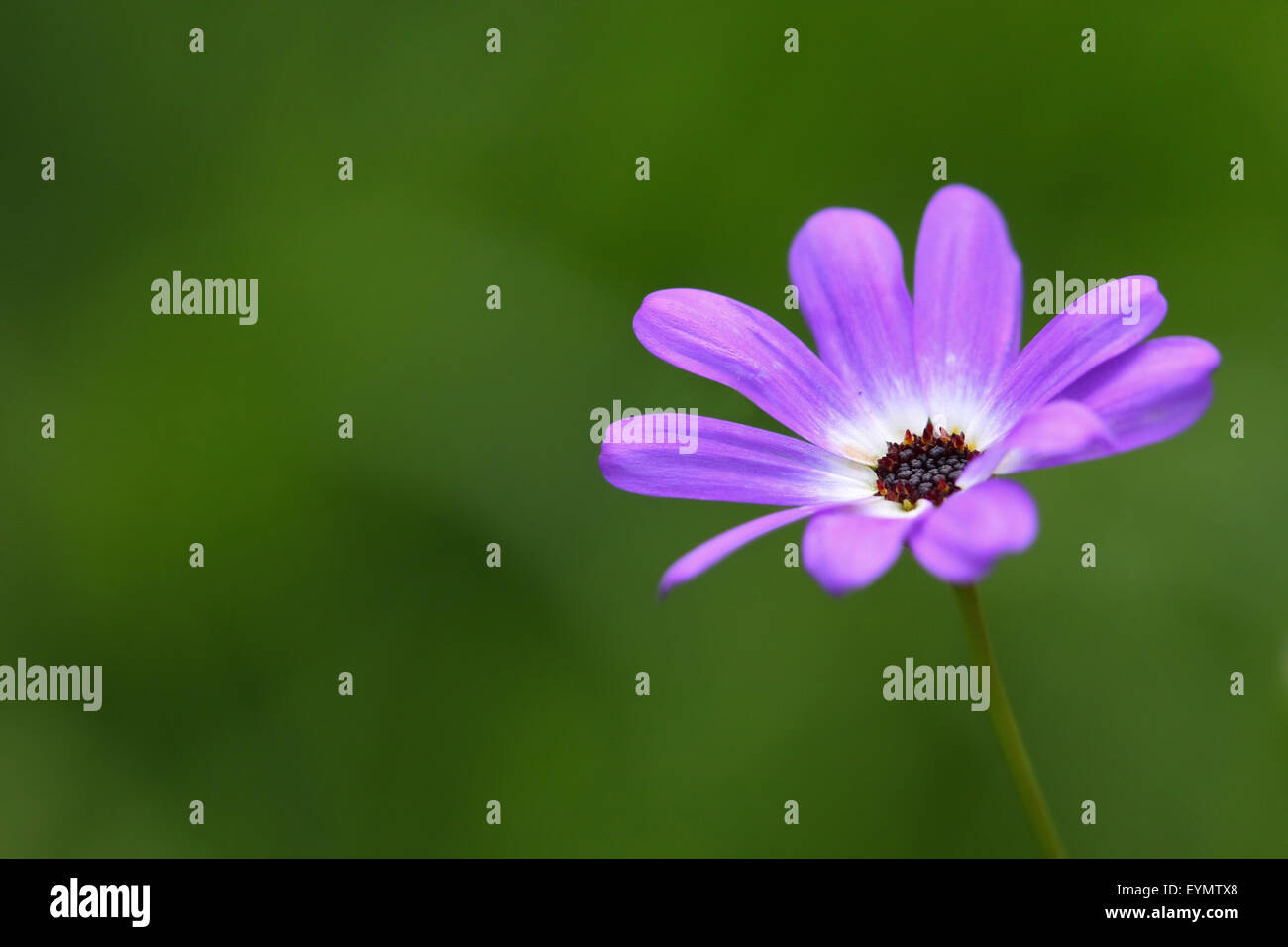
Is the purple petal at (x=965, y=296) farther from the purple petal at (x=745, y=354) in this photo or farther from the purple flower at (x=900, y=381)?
the purple petal at (x=745, y=354)

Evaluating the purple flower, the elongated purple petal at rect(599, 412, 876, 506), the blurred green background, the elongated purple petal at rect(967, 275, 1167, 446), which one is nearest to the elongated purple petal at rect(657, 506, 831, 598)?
the purple flower

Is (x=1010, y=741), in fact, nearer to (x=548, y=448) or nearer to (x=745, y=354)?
(x=745, y=354)

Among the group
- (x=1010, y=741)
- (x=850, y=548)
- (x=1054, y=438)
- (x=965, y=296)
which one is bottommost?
(x=1010, y=741)

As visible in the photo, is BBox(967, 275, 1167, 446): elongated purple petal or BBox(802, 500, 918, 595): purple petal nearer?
BBox(802, 500, 918, 595): purple petal

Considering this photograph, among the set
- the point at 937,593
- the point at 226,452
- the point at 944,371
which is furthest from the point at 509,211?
the point at 944,371

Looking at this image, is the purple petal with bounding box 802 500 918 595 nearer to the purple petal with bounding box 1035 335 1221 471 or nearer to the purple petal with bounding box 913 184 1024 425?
the purple petal with bounding box 1035 335 1221 471

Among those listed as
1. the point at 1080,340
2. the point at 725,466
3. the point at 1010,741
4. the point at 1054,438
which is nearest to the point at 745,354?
the point at 725,466

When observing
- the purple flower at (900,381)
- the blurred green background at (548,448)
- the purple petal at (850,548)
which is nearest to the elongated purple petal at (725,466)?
the purple flower at (900,381)
